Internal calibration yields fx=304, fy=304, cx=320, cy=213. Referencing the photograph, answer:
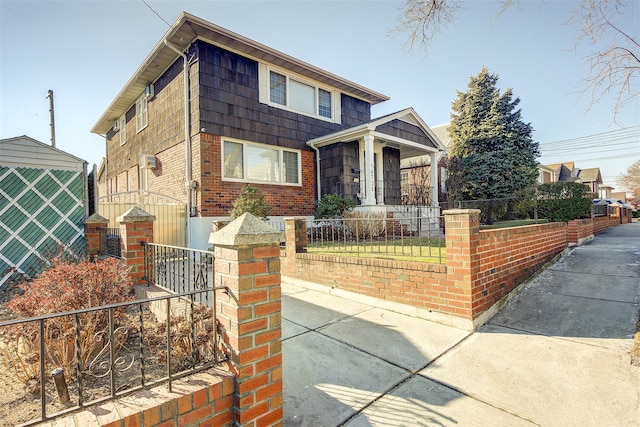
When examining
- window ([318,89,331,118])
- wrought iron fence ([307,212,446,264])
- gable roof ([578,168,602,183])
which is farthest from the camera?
gable roof ([578,168,602,183])

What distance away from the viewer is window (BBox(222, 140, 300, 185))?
9.36 meters

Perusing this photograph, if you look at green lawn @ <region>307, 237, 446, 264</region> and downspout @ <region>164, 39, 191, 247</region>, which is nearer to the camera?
green lawn @ <region>307, 237, 446, 264</region>

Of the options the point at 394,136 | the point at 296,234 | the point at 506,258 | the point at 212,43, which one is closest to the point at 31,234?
the point at 296,234

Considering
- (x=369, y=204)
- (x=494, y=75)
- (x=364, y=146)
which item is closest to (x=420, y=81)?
(x=364, y=146)

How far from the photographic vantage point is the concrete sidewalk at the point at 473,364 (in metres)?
2.28

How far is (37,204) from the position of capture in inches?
208

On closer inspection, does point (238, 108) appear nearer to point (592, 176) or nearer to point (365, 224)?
point (365, 224)

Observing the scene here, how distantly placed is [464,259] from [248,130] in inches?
306

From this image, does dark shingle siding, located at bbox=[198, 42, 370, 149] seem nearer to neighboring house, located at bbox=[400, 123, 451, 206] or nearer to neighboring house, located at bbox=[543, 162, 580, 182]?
neighboring house, located at bbox=[400, 123, 451, 206]

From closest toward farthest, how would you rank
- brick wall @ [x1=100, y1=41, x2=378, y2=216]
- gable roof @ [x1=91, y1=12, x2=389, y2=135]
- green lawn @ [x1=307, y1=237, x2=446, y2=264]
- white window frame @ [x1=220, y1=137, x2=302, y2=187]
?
green lawn @ [x1=307, y1=237, x2=446, y2=264], gable roof @ [x1=91, y1=12, x2=389, y2=135], brick wall @ [x1=100, y1=41, x2=378, y2=216], white window frame @ [x1=220, y1=137, x2=302, y2=187]

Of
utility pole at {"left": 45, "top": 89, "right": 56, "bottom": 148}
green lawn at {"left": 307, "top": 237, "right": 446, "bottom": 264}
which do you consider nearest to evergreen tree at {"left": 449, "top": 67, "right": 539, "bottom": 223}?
green lawn at {"left": 307, "top": 237, "right": 446, "bottom": 264}

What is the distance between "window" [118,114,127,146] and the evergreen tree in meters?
16.4

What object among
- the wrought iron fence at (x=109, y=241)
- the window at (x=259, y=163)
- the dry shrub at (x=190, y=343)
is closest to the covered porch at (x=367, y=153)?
the window at (x=259, y=163)

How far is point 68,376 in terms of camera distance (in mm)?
2102
